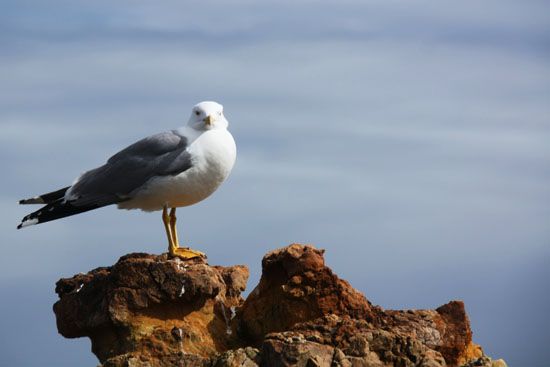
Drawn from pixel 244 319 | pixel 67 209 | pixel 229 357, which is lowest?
pixel 229 357

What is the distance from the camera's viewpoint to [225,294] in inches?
729

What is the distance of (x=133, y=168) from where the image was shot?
19203mm

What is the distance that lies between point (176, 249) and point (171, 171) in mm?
1415

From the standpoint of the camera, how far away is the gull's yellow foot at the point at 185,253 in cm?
1859

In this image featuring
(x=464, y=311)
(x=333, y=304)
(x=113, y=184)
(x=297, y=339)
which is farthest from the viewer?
(x=113, y=184)

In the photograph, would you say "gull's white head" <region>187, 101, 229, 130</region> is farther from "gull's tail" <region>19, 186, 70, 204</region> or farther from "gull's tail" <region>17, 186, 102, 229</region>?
"gull's tail" <region>19, 186, 70, 204</region>

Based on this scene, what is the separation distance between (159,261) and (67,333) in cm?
236

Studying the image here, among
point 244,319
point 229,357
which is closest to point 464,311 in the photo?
point 244,319

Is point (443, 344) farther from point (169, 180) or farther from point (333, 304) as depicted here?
point (169, 180)

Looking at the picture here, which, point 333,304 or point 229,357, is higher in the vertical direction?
point 333,304

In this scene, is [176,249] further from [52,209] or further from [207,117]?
[52,209]

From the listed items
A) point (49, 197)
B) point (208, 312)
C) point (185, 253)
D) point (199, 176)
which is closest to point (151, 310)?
point (208, 312)

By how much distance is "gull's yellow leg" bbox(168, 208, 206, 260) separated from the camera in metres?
18.6

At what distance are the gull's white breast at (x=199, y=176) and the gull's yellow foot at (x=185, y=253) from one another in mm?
905
